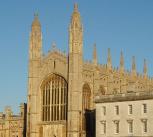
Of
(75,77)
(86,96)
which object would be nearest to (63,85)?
(75,77)

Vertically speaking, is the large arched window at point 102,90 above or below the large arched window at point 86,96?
above

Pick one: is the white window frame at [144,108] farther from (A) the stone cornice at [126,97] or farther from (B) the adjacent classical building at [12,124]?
(B) the adjacent classical building at [12,124]

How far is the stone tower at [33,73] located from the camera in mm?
102938

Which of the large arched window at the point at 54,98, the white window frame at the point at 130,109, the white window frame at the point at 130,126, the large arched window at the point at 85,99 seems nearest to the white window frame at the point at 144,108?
the white window frame at the point at 130,109

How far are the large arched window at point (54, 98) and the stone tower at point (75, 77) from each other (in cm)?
289

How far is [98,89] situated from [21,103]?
20831 millimetres

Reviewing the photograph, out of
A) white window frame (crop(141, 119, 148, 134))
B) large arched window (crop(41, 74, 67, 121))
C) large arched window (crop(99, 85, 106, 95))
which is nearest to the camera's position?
white window frame (crop(141, 119, 148, 134))

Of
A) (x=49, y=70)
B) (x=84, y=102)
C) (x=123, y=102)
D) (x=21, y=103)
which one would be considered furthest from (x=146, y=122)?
(x=21, y=103)

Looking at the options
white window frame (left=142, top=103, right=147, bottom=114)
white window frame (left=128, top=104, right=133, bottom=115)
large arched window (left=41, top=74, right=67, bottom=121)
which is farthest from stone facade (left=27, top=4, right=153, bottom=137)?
white window frame (left=142, top=103, right=147, bottom=114)

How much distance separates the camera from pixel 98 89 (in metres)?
104

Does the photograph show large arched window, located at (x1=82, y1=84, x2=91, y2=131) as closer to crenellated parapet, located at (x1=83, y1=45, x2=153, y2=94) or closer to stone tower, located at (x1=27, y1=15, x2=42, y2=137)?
crenellated parapet, located at (x1=83, y1=45, x2=153, y2=94)

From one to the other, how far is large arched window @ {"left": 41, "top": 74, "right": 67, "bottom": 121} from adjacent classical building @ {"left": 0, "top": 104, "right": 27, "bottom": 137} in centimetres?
1062

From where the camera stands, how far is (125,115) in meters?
87.6

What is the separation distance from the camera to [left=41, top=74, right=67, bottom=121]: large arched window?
99.8 meters
